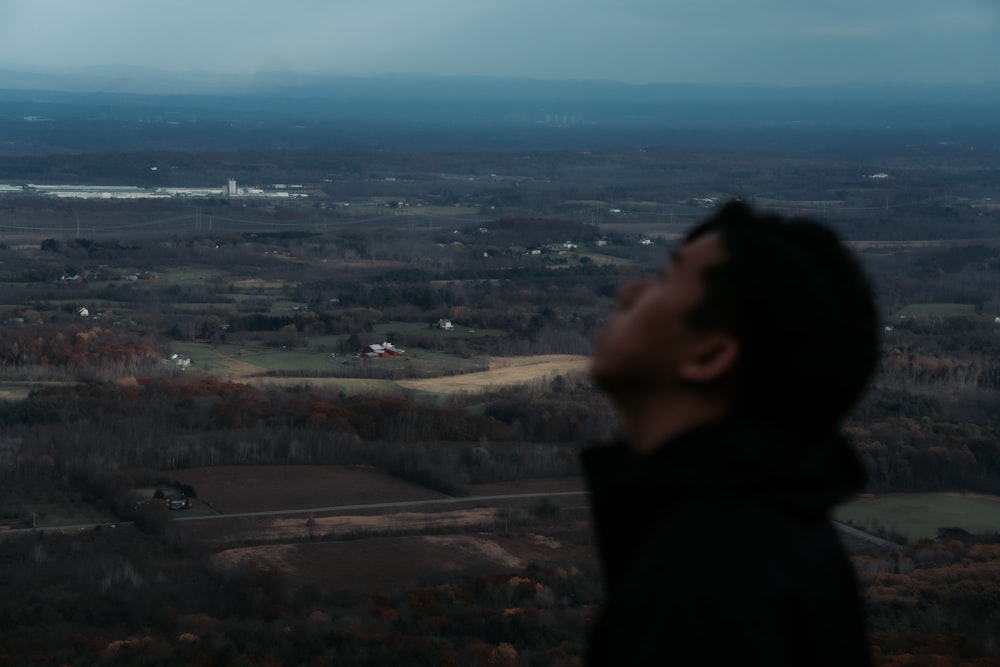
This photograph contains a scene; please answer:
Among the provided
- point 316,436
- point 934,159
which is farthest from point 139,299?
point 934,159

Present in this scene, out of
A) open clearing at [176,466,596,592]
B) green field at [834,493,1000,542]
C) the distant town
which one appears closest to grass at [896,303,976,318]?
green field at [834,493,1000,542]

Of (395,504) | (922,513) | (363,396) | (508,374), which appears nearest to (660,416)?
(395,504)

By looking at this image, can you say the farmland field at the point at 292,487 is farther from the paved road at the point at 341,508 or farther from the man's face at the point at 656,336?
the man's face at the point at 656,336

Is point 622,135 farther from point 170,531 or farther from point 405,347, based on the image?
point 170,531

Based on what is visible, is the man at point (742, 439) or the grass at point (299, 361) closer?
the man at point (742, 439)

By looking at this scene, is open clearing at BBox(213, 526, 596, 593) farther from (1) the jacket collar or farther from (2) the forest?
(1) the jacket collar

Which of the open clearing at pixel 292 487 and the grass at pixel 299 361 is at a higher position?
the open clearing at pixel 292 487

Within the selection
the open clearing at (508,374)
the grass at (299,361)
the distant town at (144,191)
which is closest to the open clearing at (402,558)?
the open clearing at (508,374)

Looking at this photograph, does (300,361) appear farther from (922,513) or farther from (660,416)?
(660,416)
